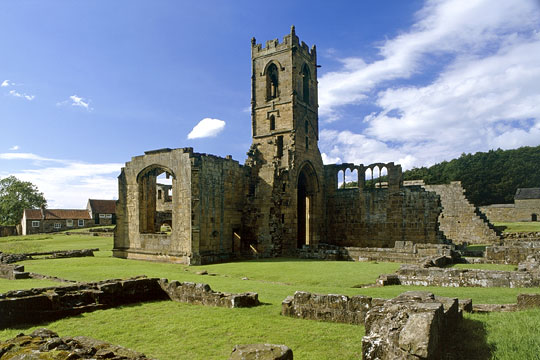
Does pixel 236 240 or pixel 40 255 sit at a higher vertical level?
pixel 236 240

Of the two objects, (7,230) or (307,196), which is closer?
(307,196)

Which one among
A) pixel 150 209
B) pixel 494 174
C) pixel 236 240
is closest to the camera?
pixel 236 240

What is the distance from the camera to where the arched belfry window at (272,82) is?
28062 millimetres

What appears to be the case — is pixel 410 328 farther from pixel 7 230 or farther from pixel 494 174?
pixel 494 174

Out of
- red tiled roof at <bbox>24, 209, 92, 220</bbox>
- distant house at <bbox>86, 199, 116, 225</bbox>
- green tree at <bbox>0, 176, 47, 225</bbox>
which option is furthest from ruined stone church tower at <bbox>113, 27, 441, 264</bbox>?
green tree at <bbox>0, 176, 47, 225</bbox>

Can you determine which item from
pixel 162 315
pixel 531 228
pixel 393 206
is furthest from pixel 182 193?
pixel 531 228

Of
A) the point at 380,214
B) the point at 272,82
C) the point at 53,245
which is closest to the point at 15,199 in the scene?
the point at 53,245

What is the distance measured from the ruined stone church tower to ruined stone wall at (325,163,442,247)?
2.7 inches

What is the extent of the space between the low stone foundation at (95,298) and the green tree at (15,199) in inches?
2430

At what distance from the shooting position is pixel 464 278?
36.2 ft

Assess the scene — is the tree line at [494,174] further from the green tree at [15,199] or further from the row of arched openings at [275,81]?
the green tree at [15,199]

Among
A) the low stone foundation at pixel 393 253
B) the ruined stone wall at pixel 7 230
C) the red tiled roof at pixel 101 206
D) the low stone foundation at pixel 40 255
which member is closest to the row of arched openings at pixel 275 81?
the low stone foundation at pixel 393 253

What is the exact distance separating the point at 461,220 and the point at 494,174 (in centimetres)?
3756

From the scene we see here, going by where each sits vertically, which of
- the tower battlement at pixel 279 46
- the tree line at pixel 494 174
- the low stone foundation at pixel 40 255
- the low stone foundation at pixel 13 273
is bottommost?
the low stone foundation at pixel 40 255
